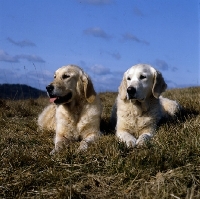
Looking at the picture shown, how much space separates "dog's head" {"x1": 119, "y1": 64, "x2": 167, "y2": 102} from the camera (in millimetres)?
5191

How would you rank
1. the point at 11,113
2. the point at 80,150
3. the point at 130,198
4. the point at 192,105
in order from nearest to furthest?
the point at 130,198 → the point at 80,150 → the point at 192,105 → the point at 11,113

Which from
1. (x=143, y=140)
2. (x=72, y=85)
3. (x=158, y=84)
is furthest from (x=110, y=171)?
(x=158, y=84)

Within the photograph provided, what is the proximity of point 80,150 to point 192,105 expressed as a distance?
355 cm

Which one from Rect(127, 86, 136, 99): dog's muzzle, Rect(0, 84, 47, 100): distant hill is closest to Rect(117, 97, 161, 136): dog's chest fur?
Rect(127, 86, 136, 99): dog's muzzle

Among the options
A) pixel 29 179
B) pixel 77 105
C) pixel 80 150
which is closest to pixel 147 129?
pixel 77 105

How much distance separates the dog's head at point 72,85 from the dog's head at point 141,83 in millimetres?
493

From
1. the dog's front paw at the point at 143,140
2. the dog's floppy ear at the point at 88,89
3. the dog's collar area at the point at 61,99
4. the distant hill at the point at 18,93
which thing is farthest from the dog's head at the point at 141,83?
the distant hill at the point at 18,93

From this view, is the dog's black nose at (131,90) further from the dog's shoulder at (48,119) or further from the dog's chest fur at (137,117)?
the dog's shoulder at (48,119)

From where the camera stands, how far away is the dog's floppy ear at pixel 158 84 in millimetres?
5508

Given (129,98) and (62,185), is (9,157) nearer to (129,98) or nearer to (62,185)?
(62,185)

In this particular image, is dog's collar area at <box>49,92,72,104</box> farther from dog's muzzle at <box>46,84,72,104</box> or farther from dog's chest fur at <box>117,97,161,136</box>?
dog's chest fur at <box>117,97,161,136</box>

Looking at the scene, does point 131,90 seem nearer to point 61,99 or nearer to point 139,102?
point 139,102

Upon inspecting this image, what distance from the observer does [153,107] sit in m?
5.56

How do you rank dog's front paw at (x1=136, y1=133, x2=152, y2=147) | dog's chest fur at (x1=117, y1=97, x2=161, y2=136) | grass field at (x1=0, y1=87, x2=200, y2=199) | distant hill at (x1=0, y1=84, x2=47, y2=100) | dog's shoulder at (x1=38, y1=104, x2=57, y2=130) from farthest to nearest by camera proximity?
distant hill at (x1=0, y1=84, x2=47, y2=100) → dog's shoulder at (x1=38, y1=104, x2=57, y2=130) → dog's chest fur at (x1=117, y1=97, x2=161, y2=136) → dog's front paw at (x1=136, y1=133, x2=152, y2=147) → grass field at (x1=0, y1=87, x2=200, y2=199)
